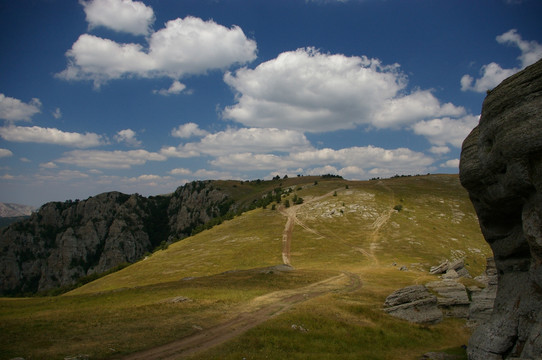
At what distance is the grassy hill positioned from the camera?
25719mm

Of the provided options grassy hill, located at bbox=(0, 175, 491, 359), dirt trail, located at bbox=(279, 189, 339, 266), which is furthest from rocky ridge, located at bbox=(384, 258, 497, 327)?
dirt trail, located at bbox=(279, 189, 339, 266)

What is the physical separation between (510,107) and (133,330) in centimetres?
3405

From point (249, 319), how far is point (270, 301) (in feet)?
26.3

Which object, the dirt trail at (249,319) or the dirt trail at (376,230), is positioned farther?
the dirt trail at (376,230)

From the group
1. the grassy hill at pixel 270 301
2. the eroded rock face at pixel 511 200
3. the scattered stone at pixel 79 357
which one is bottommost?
the grassy hill at pixel 270 301

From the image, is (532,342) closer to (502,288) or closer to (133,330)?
(502,288)

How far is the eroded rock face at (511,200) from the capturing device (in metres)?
16.5

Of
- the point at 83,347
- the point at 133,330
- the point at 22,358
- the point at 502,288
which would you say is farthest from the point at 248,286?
the point at 502,288

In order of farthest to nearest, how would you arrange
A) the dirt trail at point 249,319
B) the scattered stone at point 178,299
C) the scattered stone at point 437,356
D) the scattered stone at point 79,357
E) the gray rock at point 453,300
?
the scattered stone at point 178,299 → the gray rock at point 453,300 → the scattered stone at point 437,356 → the dirt trail at point 249,319 → the scattered stone at point 79,357

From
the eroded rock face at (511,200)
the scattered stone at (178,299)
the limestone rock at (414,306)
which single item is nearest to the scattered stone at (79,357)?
the scattered stone at (178,299)

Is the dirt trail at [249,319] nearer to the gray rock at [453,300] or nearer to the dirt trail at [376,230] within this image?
the gray rock at [453,300]

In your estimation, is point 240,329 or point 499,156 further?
point 240,329

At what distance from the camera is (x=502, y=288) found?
70.6 feet

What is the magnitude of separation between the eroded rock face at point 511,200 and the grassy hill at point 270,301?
945 cm
